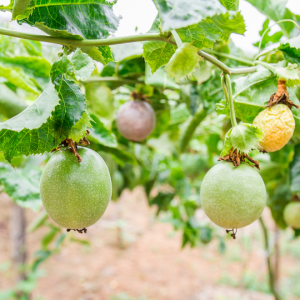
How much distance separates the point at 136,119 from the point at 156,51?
0.54 metres

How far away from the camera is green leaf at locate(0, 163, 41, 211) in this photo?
846mm

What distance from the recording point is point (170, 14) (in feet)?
1.21

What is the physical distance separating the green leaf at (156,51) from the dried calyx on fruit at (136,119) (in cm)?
52

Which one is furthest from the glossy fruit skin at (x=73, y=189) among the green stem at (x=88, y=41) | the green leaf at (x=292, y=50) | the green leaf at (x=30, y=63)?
the green leaf at (x=30, y=63)

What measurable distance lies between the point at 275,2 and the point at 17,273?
2.77m

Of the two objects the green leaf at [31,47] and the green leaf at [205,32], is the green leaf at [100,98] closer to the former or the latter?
the green leaf at [31,47]

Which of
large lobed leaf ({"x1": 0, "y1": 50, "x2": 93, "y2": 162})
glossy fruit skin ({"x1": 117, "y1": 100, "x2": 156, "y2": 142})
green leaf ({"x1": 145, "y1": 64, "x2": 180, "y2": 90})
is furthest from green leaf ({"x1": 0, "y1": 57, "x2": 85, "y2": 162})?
glossy fruit skin ({"x1": 117, "y1": 100, "x2": 156, "y2": 142})

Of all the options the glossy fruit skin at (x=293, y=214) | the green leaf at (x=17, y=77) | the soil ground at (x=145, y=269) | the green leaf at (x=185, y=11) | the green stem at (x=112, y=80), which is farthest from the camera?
the soil ground at (x=145, y=269)

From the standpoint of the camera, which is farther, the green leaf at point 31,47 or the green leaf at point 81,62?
the green leaf at point 31,47

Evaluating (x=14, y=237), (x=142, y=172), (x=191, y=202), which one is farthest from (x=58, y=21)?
(x=14, y=237)

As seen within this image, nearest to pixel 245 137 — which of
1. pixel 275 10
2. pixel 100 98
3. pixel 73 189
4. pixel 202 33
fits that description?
pixel 202 33

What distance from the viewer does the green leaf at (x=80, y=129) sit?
46 centimetres

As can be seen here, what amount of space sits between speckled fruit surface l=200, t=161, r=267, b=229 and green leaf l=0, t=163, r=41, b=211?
56cm

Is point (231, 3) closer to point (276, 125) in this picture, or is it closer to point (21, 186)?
point (276, 125)
